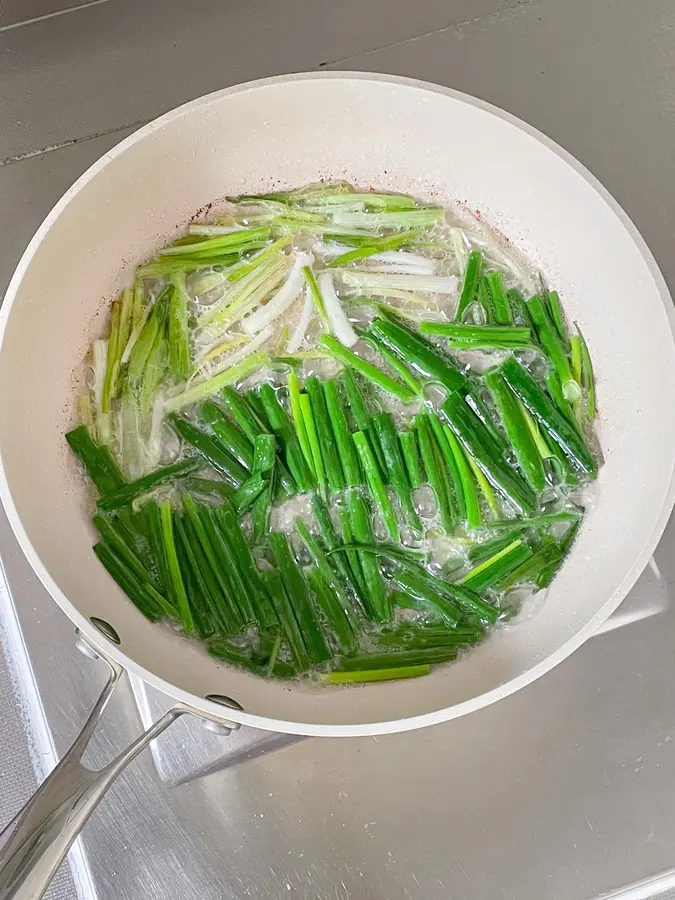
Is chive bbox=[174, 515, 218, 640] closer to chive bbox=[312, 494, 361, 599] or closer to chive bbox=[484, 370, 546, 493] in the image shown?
chive bbox=[312, 494, 361, 599]

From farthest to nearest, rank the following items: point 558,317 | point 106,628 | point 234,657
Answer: point 558,317
point 234,657
point 106,628

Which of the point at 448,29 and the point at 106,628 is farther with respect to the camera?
the point at 448,29

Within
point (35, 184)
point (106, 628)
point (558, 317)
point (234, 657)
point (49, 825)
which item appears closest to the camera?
point (49, 825)

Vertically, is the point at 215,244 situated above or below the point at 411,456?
above

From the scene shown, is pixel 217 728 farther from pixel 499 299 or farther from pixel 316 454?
pixel 499 299

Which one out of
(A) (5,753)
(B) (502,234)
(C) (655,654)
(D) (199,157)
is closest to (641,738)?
(C) (655,654)

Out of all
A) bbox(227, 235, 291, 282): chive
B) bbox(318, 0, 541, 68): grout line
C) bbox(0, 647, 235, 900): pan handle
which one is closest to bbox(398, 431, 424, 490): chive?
bbox(227, 235, 291, 282): chive

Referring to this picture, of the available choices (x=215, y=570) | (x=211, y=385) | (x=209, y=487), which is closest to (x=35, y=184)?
(x=211, y=385)
